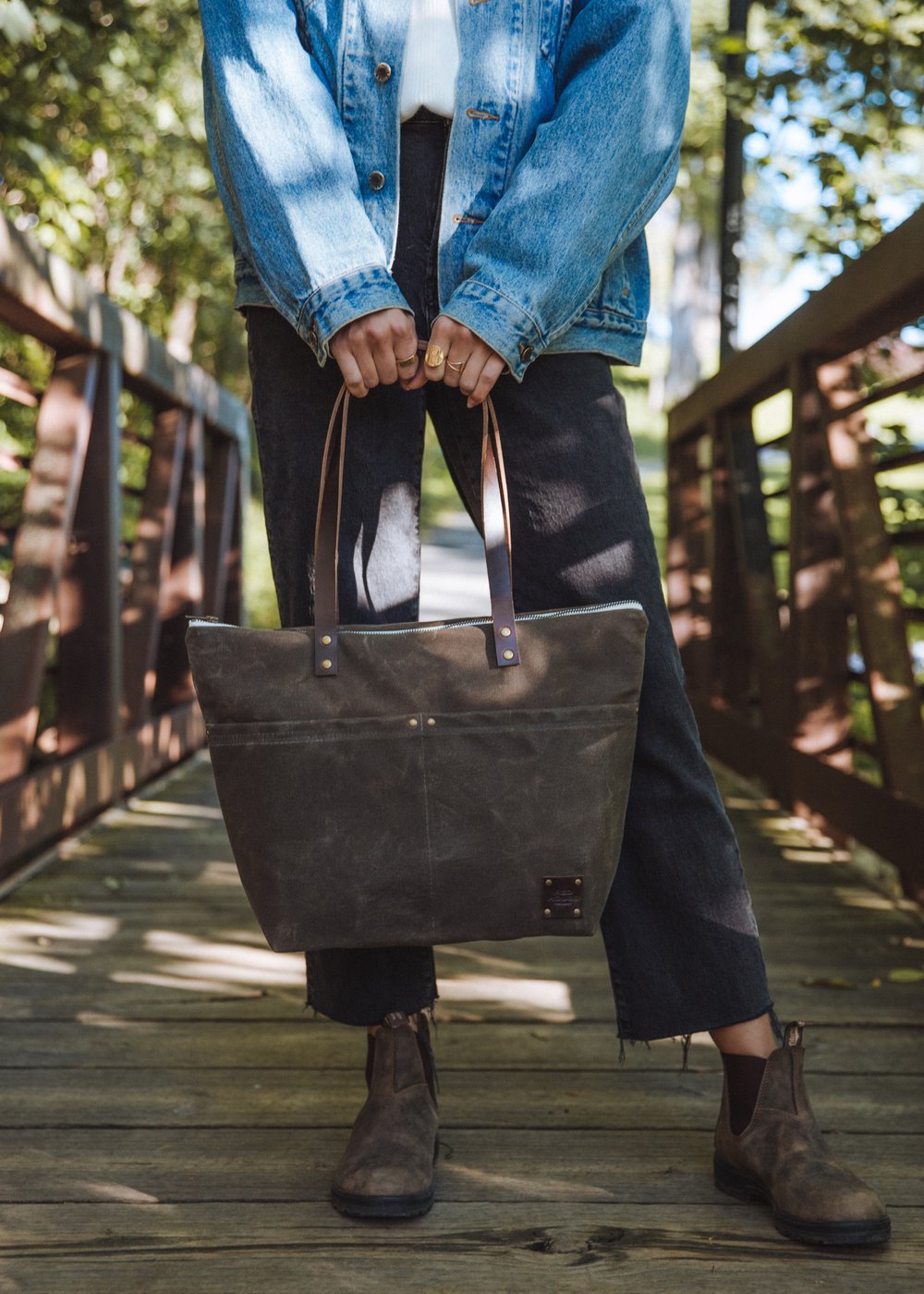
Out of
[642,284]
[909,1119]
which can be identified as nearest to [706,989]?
[909,1119]

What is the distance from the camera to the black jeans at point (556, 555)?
1.35 meters

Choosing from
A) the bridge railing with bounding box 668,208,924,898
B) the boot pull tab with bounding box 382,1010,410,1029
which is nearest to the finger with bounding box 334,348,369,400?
the boot pull tab with bounding box 382,1010,410,1029

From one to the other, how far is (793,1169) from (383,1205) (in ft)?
1.33

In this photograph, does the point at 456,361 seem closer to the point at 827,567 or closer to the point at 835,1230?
the point at 835,1230

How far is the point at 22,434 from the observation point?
4469 millimetres

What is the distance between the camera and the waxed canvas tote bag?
1.21 metres

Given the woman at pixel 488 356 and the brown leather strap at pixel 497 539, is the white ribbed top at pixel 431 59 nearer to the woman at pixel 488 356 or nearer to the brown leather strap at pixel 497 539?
the woman at pixel 488 356

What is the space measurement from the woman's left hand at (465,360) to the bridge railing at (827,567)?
0.95 metres

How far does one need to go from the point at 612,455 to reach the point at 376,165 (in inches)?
15.4

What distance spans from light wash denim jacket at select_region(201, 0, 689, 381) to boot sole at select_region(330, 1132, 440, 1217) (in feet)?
2.70

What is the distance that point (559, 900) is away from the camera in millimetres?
1237

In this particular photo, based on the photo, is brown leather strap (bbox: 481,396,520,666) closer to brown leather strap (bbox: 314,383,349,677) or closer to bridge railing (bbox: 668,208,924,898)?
brown leather strap (bbox: 314,383,349,677)

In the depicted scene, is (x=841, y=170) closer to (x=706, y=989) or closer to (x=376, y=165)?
(x=376, y=165)

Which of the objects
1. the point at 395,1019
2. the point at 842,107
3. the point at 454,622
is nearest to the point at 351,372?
the point at 454,622
